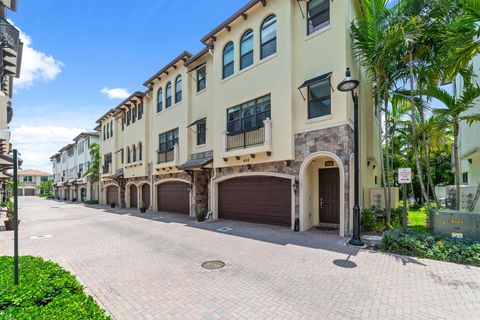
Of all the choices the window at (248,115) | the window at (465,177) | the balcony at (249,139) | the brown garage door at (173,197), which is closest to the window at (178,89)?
the window at (248,115)

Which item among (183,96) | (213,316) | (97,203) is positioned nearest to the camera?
(213,316)

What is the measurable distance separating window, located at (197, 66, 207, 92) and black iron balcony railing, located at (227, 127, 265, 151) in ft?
16.0

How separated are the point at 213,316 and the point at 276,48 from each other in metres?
11.0

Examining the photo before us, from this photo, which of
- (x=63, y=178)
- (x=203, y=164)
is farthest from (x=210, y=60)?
(x=63, y=178)

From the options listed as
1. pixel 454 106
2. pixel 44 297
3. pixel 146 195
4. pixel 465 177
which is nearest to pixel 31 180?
pixel 146 195

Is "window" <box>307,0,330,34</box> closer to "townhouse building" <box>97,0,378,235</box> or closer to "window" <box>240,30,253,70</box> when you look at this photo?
"townhouse building" <box>97,0,378,235</box>

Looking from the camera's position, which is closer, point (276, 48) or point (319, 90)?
point (319, 90)

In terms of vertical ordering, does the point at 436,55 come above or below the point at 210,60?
below

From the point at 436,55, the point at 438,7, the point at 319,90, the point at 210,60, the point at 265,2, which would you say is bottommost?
the point at 319,90

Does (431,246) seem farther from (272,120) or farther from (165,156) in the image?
(165,156)

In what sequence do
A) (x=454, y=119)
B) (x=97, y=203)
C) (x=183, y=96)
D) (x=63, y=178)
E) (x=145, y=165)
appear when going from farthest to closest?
1. (x=63, y=178)
2. (x=97, y=203)
3. (x=145, y=165)
4. (x=183, y=96)
5. (x=454, y=119)

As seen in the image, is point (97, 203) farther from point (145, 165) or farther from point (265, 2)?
point (265, 2)

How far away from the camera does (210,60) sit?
51.2 feet

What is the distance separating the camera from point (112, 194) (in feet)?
95.4
